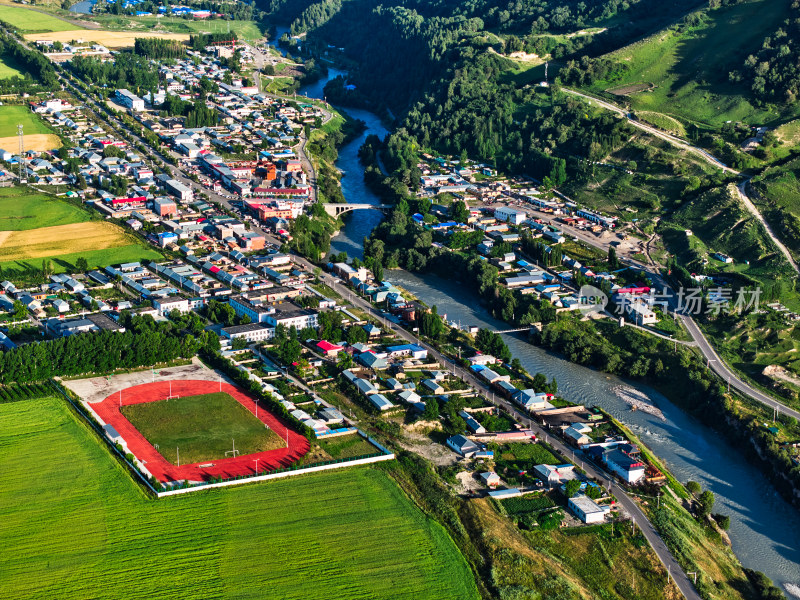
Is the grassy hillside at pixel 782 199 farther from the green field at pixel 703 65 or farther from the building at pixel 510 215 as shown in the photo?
the building at pixel 510 215

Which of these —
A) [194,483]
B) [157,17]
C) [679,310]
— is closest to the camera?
Answer: [194,483]

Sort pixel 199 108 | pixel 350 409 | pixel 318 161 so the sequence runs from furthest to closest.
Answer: pixel 199 108 → pixel 318 161 → pixel 350 409

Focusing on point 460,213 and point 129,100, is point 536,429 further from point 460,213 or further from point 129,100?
point 129,100

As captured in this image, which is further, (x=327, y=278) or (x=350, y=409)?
(x=327, y=278)

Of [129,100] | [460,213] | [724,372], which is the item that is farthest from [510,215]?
[129,100]

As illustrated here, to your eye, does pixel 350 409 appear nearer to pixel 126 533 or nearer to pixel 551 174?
pixel 126 533

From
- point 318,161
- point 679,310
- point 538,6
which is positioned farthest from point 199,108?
point 679,310

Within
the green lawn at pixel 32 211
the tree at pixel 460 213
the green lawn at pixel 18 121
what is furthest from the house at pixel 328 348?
the green lawn at pixel 18 121
